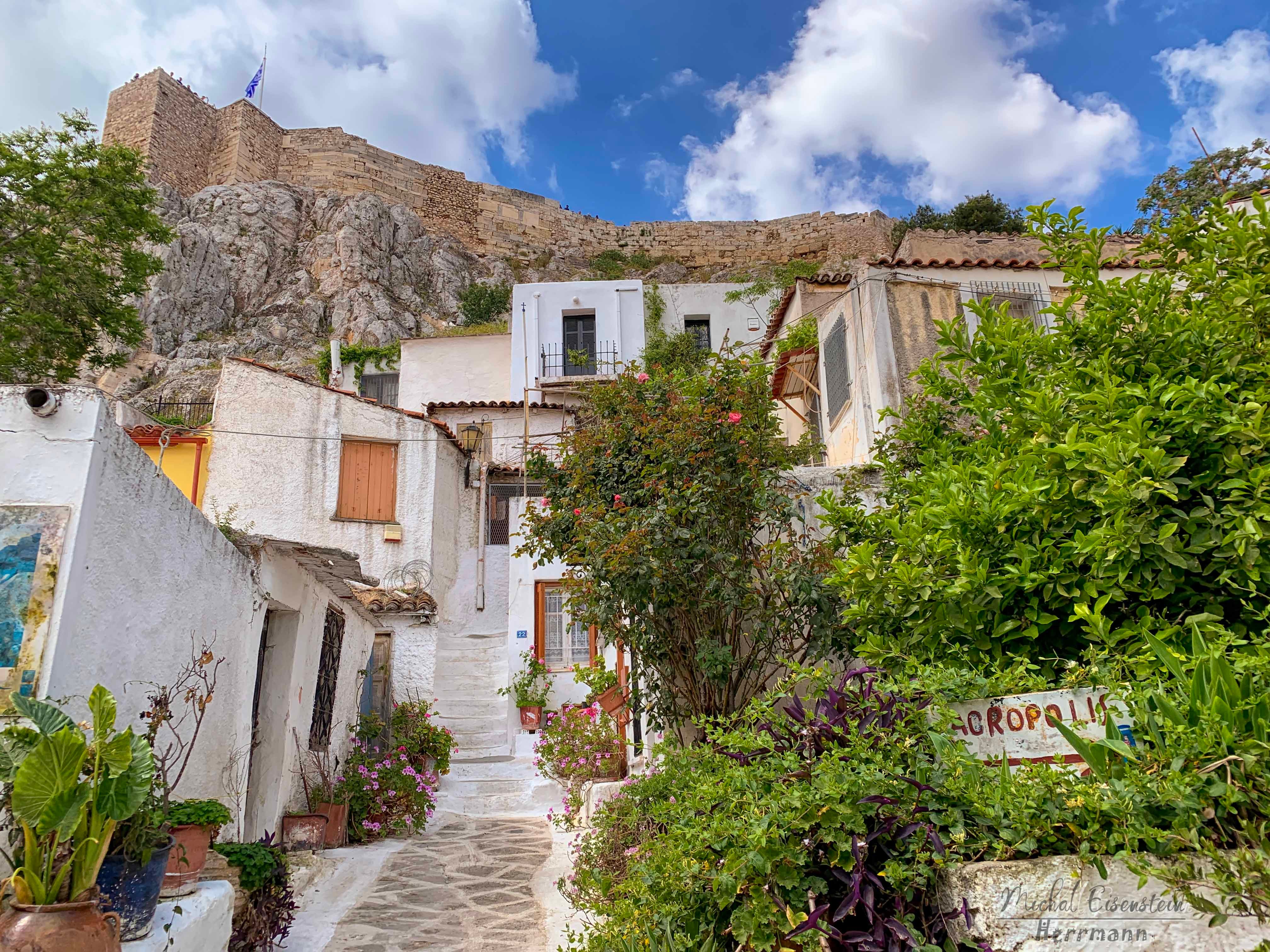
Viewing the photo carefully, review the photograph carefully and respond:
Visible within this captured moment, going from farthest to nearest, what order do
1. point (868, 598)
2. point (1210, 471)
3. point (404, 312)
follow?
point (404, 312) → point (868, 598) → point (1210, 471)

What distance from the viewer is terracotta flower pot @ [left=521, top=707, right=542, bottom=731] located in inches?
512

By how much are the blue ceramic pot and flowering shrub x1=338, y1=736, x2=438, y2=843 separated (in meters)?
5.09

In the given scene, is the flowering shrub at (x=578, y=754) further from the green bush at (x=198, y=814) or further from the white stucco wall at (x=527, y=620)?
the green bush at (x=198, y=814)

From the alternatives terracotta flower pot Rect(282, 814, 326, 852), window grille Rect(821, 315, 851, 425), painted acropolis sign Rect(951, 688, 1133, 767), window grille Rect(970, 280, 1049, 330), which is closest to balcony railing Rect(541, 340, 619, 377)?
window grille Rect(821, 315, 851, 425)

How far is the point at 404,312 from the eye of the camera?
30312 millimetres

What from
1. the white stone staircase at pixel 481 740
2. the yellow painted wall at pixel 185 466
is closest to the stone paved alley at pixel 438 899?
the white stone staircase at pixel 481 740

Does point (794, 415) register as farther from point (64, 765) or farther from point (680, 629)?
point (64, 765)

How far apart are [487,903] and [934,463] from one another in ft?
15.4

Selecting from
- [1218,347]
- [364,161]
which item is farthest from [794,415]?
[364,161]

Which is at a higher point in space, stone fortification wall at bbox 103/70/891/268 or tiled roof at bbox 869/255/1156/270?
stone fortification wall at bbox 103/70/891/268

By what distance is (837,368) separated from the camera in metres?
10.1

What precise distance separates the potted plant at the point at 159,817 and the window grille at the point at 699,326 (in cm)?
1963

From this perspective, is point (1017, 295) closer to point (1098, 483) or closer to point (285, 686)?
point (1098, 483)

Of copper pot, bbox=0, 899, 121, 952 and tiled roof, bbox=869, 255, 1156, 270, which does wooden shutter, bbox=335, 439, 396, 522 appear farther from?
copper pot, bbox=0, 899, 121, 952
